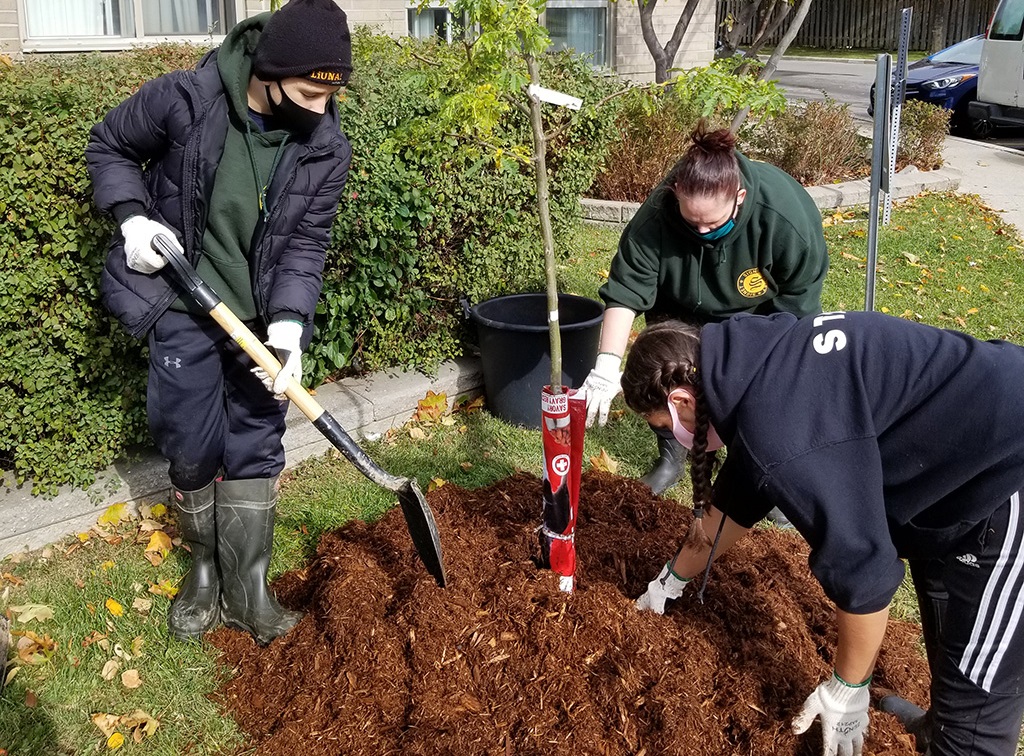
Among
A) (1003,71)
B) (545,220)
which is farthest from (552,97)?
(1003,71)

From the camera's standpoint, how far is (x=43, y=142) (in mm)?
3498

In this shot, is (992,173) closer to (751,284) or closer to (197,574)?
(751,284)

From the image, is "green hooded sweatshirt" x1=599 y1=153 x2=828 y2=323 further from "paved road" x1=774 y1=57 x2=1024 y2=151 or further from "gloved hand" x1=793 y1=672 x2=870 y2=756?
"paved road" x1=774 y1=57 x2=1024 y2=151

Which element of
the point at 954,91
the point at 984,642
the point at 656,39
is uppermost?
the point at 656,39

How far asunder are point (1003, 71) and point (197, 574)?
14709 millimetres

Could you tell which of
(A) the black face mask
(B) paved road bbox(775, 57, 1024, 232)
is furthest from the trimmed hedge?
(B) paved road bbox(775, 57, 1024, 232)

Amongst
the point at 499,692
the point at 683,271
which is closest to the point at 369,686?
the point at 499,692

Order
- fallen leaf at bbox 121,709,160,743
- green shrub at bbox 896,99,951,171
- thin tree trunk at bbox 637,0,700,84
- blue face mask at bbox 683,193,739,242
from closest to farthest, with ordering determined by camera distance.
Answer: fallen leaf at bbox 121,709,160,743
blue face mask at bbox 683,193,739,242
thin tree trunk at bbox 637,0,700,84
green shrub at bbox 896,99,951,171

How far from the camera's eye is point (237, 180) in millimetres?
2916

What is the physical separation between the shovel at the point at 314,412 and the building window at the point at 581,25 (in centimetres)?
916

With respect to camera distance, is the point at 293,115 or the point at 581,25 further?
the point at 581,25

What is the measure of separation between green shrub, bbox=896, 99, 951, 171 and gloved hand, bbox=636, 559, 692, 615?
931cm

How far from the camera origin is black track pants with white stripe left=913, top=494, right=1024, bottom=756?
2.23m

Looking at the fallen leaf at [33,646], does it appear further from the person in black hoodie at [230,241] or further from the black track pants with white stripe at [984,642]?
the black track pants with white stripe at [984,642]
